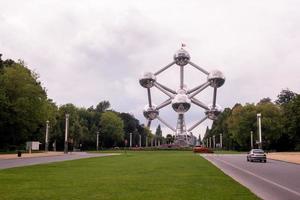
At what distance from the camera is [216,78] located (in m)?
133

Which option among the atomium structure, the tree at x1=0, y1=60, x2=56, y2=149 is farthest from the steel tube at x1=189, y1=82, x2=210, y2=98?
the tree at x1=0, y1=60, x2=56, y2=149

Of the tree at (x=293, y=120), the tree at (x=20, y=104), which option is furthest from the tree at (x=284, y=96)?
the tree at (x=20, y=104)

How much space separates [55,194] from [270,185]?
1046cm

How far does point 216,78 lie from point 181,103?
1127 cm

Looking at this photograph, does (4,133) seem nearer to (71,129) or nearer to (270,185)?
(71,129)

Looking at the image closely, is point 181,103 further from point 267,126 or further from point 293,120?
point 293,120

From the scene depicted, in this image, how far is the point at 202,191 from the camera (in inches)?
702

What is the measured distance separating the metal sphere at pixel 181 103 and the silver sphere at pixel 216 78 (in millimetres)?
7849

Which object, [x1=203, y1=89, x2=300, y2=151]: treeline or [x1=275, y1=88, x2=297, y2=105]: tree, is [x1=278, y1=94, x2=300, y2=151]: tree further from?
[x1=275, y1=88, x2=297, y2=105]: tree

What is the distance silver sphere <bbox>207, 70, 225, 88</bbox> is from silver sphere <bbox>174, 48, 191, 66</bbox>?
7.36 meters

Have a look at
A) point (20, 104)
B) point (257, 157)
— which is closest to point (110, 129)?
point (20, 104)

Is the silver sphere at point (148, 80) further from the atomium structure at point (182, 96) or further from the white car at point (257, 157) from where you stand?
the white car at point (257, 157)

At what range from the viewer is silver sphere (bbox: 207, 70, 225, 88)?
133 m

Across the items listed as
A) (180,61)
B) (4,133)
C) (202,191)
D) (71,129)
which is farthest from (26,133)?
(202,191)
